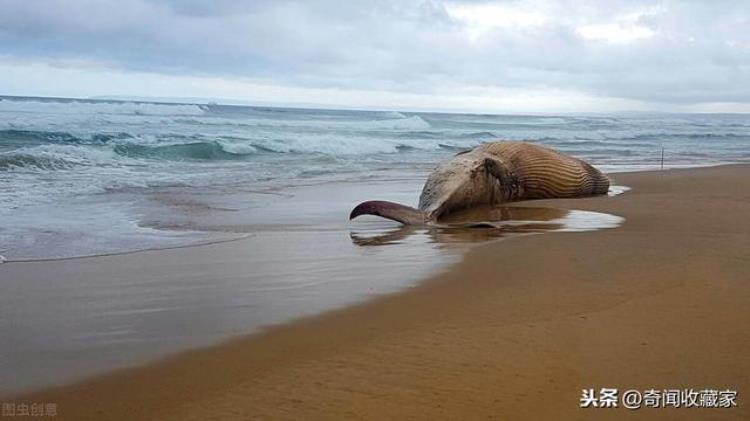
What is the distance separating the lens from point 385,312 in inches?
154

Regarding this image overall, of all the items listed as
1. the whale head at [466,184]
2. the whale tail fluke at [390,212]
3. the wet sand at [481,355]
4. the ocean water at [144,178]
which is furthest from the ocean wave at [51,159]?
the wet sand at [481,355]

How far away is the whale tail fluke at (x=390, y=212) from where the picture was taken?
7066 millimetres

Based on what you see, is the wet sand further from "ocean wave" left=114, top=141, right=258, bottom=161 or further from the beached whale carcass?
"ocean wave" left=114, top=141, right=258, bottom=161

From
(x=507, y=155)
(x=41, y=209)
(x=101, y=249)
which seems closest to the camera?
(x=101, y=249)

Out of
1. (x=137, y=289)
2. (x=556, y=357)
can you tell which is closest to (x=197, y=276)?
(x=137, y=289)

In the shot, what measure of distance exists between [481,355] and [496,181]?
6.19m

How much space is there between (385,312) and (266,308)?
0.68 m

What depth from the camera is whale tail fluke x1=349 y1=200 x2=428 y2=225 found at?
7.07 m

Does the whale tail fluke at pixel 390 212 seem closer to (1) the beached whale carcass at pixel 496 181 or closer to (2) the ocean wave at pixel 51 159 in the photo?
(1) the beached whale carcass at pixel 496 181

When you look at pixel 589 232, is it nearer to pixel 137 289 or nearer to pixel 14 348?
pixel 137 289

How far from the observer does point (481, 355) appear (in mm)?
3162

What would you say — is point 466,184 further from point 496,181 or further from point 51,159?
point 51,159

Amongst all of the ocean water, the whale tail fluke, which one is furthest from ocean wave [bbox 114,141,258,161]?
the whale tail fluke

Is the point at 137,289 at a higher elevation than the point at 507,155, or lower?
lower
